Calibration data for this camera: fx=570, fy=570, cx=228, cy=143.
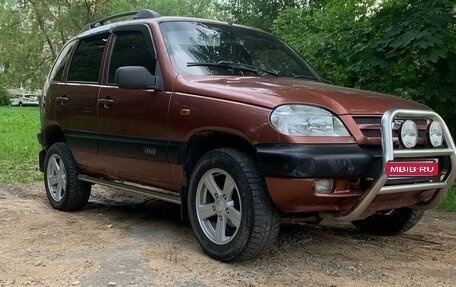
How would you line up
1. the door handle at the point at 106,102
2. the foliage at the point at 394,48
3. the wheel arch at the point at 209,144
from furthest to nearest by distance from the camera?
the foliage at the point at 394,48 < the door handle at the point at 106,102 < the wheel arch at the point at 209,144

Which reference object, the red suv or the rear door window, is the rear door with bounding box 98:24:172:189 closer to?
the red suv

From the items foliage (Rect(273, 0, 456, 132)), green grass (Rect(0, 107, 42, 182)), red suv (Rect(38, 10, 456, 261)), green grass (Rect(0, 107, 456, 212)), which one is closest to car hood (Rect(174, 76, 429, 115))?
red suv (Rect(38, 10, 456, 261))

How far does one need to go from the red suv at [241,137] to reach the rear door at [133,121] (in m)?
0.01

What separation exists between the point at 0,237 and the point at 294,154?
283 cm

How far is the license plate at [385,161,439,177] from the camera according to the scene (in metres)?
3.78

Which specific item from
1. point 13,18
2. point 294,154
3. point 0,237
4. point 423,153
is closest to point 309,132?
point 294,154

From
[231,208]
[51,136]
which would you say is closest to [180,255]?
[231,208]

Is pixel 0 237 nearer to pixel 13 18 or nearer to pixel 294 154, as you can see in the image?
pixel 294 154

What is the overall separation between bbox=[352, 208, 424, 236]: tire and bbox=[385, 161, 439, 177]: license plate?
93cm

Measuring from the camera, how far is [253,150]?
159 inches

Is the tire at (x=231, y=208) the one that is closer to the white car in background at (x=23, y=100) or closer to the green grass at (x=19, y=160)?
the green grass at (x=19, y=160)

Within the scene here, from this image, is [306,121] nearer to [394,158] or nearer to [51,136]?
[394,158]

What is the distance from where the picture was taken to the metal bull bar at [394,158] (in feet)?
12.3

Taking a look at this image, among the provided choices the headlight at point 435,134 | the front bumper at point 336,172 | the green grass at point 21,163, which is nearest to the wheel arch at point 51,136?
the green grass at point 21,163
